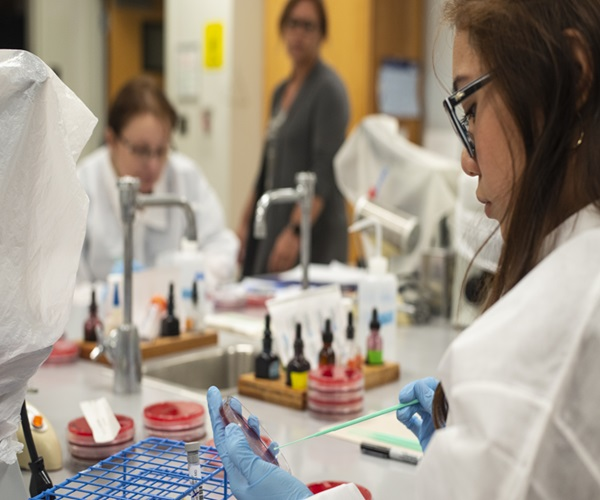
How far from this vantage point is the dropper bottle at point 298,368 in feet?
5.19

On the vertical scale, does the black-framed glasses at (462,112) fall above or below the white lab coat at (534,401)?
above

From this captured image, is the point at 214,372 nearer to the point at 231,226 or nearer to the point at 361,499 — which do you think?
the point at 361,499

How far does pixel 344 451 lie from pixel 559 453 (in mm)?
688

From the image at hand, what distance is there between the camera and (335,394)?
4.97 ft

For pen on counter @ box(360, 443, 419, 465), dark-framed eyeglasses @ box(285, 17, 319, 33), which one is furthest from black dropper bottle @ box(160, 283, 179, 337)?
dark-framed eyeglasses @ box(285, 17, 319, 33)

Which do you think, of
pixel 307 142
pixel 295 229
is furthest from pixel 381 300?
pixel 307 142

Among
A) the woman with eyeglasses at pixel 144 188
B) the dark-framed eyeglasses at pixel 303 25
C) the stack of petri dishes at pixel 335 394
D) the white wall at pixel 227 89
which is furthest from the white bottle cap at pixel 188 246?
the white wall at pixel 227 89

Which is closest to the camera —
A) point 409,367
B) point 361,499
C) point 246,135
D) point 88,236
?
point 361,499

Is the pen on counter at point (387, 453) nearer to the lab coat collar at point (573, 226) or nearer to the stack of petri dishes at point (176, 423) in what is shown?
the stack of petri dishes at point (176, 423)

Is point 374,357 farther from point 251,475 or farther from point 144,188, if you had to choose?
point 144,188

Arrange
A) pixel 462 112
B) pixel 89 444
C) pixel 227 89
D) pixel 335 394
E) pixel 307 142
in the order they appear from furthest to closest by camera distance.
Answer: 1. pixel 227 89
2. pixel 307 142
3. pixel 335 394
4. pixel 89 444
5. pixel 462 112

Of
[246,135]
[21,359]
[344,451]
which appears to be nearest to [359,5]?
[246,135]

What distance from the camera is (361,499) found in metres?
0.95

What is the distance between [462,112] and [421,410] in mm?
436
